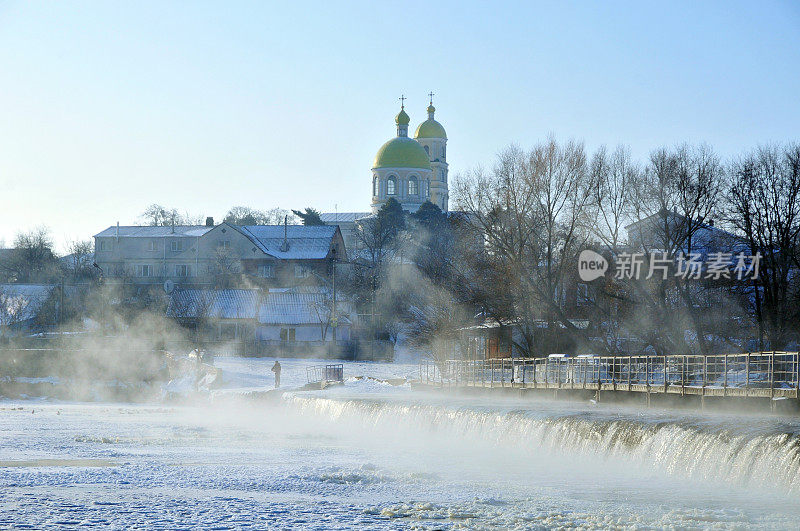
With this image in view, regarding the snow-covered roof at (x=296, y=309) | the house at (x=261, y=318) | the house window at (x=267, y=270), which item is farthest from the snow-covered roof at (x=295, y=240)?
the house at (x=261, y=318)

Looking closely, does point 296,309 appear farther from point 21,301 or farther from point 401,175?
point 401,175

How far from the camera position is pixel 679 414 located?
87.6 feet

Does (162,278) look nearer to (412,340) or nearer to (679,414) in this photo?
(412,340)

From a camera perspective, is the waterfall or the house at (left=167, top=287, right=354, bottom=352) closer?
the waterfall

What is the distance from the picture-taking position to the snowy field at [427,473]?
16203 millimetres

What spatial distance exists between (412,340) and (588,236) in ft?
76.5

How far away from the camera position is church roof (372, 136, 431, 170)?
136m

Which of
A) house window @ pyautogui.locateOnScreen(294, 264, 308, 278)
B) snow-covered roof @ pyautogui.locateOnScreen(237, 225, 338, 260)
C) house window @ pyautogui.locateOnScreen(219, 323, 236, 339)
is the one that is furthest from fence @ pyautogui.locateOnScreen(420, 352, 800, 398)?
snow-covered roof @ pyautogui.locateOnScreen(237, 225, 338, 260)

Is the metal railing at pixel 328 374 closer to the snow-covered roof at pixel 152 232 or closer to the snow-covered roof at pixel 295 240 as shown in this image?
the snow-covered roof at pixel 295 240

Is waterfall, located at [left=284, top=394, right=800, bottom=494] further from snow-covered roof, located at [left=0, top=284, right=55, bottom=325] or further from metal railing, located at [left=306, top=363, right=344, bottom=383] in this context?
snow-covered roof, located at [left=0, top=284, right=55, bottom=325]

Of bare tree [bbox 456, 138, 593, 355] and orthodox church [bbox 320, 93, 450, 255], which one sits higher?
orthodox church [bbox 320, 93, 450, 255]

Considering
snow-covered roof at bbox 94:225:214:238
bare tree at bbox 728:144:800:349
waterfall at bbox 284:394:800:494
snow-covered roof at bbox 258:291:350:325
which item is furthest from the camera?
snow-covered roof at bbox 94:225:214:238

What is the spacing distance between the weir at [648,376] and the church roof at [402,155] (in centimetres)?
8154

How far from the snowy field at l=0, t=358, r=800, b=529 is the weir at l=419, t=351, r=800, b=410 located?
194 centimetres
